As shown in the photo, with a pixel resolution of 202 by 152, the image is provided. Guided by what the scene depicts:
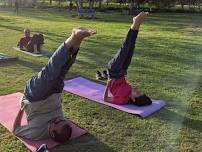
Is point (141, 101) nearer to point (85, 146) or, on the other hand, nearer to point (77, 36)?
point (85, 146)

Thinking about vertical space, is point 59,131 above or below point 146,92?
above

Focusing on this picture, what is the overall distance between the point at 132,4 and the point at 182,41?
836 inches

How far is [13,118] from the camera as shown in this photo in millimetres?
5531

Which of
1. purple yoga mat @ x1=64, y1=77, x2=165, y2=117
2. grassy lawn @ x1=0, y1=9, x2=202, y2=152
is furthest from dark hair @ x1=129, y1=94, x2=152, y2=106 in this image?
grassy lawn @ x1=0, y1=9, x2=202, y2=152

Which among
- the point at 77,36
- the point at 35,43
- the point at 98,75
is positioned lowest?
the point at 98,75

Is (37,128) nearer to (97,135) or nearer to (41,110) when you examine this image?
(41,110)

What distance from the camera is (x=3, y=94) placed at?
264 inches

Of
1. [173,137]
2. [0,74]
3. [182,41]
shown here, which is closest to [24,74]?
[0,74]

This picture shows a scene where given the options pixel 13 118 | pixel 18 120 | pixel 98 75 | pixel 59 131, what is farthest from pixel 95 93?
pixel 59 131

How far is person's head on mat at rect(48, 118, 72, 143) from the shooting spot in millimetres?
4742

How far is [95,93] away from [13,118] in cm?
183

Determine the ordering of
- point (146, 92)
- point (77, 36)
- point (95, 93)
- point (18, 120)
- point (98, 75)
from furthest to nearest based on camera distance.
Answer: point (98, 75) < point (146, 92) < point (95, 93) < point (18, 120) < point (77, 36)

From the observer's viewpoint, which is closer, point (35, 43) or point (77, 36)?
point (77, 36)

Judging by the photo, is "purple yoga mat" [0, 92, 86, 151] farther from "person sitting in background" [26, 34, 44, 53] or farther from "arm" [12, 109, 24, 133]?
"person sitting in background" [26, 34, 44, 53]
